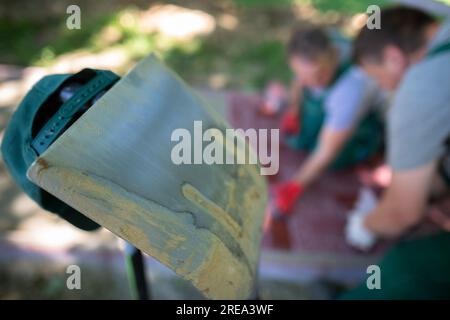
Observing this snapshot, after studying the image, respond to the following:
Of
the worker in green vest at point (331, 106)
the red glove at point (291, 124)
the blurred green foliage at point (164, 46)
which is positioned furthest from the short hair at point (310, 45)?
the blurred green foliage at point (164, 46)

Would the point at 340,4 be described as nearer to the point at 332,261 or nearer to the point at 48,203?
the point at 332,261

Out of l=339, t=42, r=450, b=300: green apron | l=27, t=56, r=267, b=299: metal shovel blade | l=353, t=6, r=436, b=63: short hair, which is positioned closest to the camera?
l=27, t=56, r=267, b=299: metal shovel blade

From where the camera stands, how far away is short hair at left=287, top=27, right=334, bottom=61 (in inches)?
80.7

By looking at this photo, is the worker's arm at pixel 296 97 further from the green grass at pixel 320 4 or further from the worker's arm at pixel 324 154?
the green grass at pixel 320 4

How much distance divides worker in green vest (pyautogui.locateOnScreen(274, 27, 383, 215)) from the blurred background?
1.39 feet

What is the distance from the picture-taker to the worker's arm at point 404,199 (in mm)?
1559

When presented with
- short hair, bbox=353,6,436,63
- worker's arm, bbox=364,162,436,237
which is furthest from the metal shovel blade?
short hair, bbox=353,6,436,63

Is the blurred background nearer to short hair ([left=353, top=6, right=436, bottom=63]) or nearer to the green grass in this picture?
the green grass

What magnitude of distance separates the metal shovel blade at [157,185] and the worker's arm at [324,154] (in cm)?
115

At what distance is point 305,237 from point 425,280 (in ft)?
2.83

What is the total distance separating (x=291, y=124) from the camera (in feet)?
8.66
